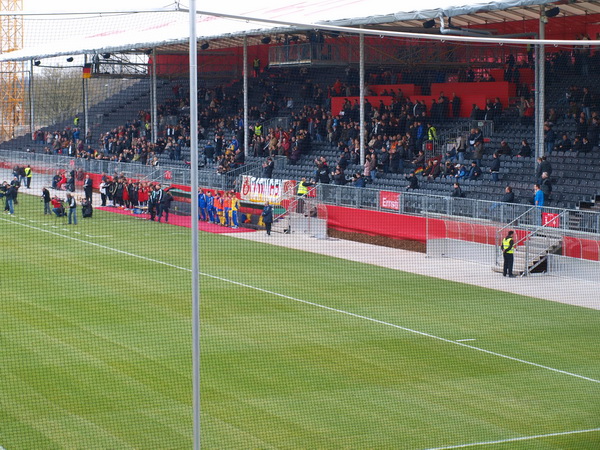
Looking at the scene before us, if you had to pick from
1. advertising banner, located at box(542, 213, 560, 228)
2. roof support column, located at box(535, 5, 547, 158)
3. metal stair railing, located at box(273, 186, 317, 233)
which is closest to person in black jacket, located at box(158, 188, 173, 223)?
metal stair railing, located at box(273, 186, 317, 233)

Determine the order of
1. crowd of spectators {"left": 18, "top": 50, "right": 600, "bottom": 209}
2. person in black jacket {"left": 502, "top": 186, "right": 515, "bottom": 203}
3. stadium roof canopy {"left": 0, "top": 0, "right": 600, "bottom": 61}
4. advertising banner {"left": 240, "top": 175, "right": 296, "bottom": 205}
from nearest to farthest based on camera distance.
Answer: stadium roof canopy {"left": 0, "top": 0, "right": 600, "bottom": 61}
person in black jacket {"left": 502, "top": 186, "right": 515, "bottom": 203}
crowd of spectators {"left": 18, "top": 50, "right": 600, "bottom": 209}
advertising banner {"left": 240, "top": 175, "right": 296, "bottom": 205}

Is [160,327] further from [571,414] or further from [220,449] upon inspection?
[571,414]

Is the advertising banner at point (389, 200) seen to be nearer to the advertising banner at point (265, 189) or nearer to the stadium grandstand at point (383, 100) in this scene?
the stadium grandstand at point (383, 100)

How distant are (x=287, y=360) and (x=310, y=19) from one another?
51.3 feet

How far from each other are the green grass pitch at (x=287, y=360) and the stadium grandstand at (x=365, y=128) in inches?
29.7

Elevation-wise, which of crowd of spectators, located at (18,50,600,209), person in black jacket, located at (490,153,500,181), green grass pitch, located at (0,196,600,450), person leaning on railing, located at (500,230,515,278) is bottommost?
green grass pitch, located at (0,196,600,450)

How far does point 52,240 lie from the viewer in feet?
81.4

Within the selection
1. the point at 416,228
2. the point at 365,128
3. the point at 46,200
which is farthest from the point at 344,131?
the point at 46,200

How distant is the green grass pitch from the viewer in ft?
33.1

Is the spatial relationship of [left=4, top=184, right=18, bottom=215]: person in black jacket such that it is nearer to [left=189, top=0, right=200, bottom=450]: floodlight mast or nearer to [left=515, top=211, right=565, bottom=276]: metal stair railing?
[left=515, top=211, right=565, bottom=276]: metal stair railing

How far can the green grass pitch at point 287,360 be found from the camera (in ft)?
33.1

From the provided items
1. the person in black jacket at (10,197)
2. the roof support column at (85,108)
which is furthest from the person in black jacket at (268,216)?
the roof support column at (85,108)

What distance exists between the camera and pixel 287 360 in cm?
1295

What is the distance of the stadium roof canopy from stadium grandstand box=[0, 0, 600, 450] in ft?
0.29
